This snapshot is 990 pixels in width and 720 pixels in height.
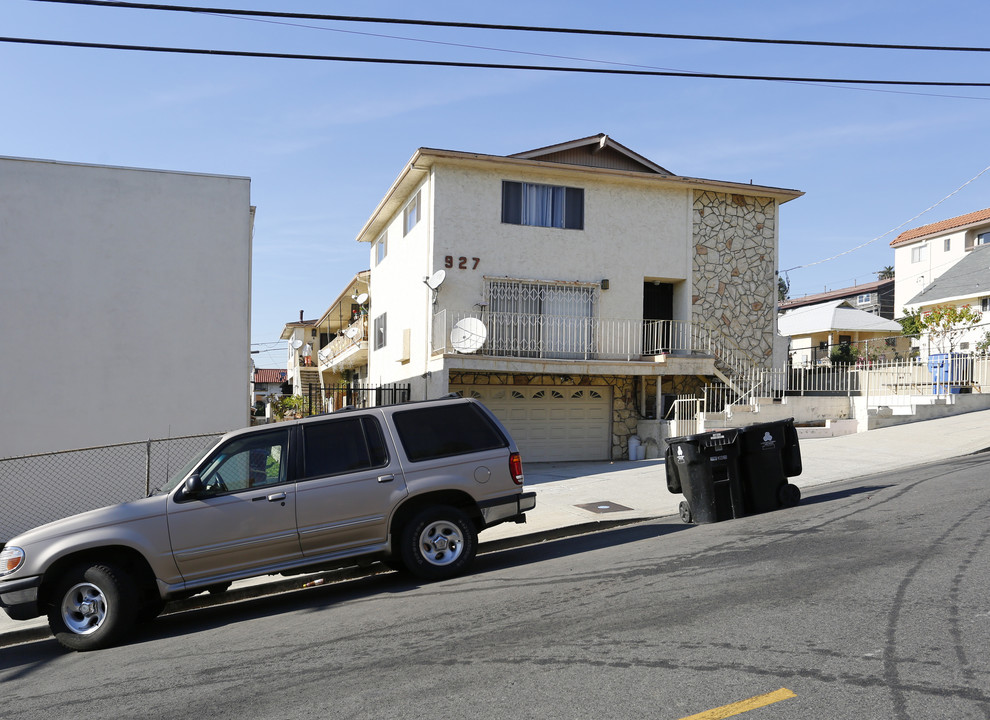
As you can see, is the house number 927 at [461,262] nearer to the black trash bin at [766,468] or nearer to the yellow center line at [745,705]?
the black trash bin at [766,468]

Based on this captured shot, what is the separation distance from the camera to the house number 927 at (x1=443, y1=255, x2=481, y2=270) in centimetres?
1919

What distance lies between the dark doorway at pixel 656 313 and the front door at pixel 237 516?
1412 cm

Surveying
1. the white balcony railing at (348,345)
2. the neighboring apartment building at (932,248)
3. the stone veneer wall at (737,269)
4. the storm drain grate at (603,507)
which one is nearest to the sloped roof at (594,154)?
the stone veneer wall at (737,269)

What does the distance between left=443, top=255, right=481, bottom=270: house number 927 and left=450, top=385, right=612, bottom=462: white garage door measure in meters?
2.86

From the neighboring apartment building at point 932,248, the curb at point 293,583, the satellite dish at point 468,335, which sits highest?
the neighboring apartment building at point 932,248

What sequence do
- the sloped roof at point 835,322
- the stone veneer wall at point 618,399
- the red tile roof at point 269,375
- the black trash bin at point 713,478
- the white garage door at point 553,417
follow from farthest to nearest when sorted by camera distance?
the red tile roof at point 269,375
the sloped roof at point 835,322
the stone veneer wall at point 618,399
the white garage door at point 553,417
the black trash bin at point 713,478

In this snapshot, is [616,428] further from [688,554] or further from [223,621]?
[223,621]

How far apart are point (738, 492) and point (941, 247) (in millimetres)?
40731

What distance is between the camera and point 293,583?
9195 millimetres

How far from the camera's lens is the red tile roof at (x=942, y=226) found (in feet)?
134

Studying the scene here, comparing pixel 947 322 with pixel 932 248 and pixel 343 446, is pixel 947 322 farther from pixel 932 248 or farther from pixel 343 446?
pixel 343 446

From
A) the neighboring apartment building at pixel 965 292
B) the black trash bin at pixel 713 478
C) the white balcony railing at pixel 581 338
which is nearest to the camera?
the black trash bin at pixel 713 478

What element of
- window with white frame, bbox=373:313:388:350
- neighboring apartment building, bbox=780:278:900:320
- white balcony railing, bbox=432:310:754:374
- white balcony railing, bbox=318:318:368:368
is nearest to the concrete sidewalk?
white balcony railing, bbox=432:310:754:374

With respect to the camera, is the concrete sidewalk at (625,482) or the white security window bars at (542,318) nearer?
the concrete sidewalk at (625,482)
